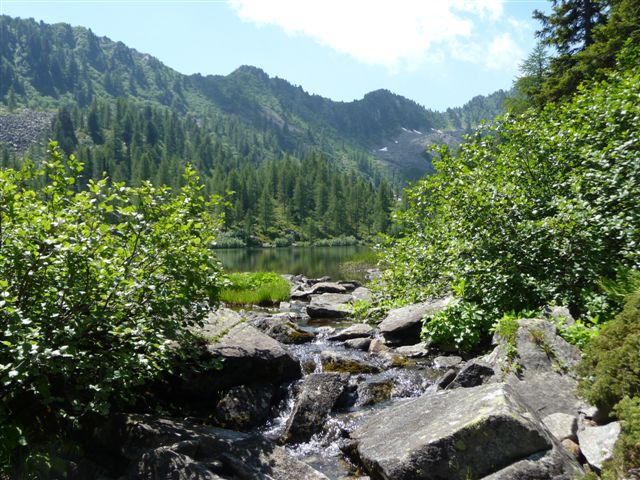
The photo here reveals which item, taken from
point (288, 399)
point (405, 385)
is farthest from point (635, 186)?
point (288, 399)

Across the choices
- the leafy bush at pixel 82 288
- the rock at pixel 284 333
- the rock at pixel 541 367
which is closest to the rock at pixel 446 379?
the rock at pixel 541 367

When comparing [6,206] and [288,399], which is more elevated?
[6,206]

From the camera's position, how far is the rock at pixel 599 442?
212 inches

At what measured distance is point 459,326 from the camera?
12328 millimetres

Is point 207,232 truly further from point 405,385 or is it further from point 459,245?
point 459,245

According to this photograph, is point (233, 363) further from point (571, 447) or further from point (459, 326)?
point (459, 326)

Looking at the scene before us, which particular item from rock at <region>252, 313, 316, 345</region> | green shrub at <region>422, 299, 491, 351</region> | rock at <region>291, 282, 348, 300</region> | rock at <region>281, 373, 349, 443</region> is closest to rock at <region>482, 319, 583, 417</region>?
green shrub at <region>422, 299, 491, 351</region>

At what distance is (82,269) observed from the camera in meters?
5.93

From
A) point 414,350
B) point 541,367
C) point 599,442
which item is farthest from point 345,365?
point 599,442

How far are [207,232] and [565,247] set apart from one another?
8.48 m

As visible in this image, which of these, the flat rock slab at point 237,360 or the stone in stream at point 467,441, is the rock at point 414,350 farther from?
the stone in stream at point 467,441

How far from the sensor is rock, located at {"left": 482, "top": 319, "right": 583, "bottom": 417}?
7.40 meters

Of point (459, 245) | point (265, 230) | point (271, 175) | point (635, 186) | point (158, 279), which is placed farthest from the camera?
point (271, 175)

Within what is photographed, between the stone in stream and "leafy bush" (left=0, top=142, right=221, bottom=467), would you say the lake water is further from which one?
the stone in stream
